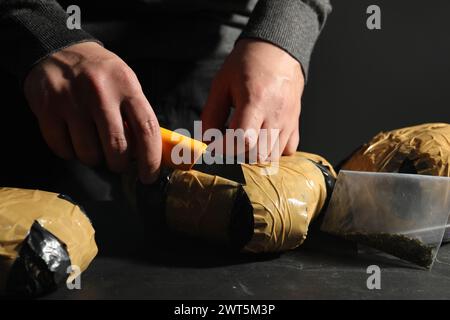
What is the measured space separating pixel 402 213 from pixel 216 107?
0.37m

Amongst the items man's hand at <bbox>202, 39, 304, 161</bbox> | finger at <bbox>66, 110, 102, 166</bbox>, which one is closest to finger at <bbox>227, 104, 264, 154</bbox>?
man's hand at <bbox>202, 39, 304, 161</bbox>

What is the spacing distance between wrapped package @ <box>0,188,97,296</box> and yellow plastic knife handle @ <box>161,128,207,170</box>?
0.17 metres

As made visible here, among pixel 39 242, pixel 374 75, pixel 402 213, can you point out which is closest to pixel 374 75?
pixel 374 75

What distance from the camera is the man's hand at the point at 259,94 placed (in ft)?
3.07

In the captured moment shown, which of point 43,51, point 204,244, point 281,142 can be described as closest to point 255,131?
point 281,142

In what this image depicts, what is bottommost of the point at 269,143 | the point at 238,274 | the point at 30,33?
the point at 238,274

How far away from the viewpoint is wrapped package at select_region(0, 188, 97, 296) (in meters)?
0.69

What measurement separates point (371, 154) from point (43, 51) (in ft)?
1.92

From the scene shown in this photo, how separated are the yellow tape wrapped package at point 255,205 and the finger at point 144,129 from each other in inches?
2.7

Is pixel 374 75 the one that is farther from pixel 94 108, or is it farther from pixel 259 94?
pixel 94 108

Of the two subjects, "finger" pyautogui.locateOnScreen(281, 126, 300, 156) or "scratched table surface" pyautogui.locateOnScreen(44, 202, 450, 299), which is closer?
"scratched table surface" pyautogui.locateOnScreen(44, 202, 450, 299)

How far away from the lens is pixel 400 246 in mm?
850

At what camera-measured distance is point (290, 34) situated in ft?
3.46

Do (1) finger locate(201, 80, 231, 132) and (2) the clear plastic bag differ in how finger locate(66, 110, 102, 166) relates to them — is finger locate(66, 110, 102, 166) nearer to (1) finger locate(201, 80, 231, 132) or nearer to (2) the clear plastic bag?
(1) finger locate(201, 80, 231, 132)
